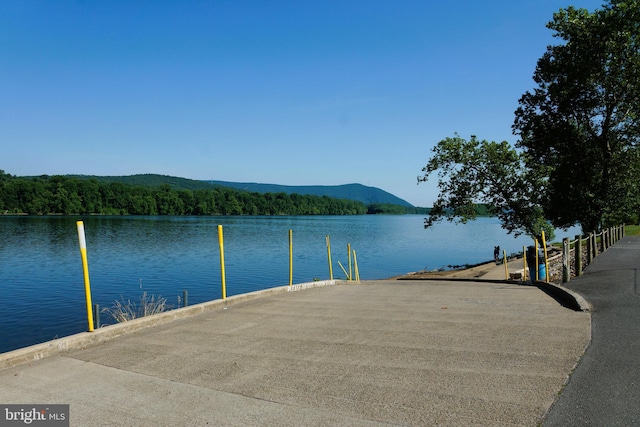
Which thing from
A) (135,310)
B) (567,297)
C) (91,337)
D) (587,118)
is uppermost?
(587,118)

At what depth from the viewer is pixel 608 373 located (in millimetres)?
5078

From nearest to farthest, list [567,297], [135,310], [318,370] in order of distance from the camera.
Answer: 1. [318,370]
2. [567,297]
3. [135,310]

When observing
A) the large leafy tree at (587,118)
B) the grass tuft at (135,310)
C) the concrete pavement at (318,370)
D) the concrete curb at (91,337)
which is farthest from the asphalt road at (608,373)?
the large leafy tree at (587,118)

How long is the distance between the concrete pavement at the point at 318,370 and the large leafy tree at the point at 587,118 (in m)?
22.2

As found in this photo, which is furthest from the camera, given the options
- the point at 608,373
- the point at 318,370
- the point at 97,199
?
the point at 97,199

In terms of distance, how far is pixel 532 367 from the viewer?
17.4 ft

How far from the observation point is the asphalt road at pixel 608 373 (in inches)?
159

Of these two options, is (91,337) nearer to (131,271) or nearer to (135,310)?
(135,310)

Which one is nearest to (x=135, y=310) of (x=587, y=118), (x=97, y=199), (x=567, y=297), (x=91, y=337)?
(x=91, y=337)

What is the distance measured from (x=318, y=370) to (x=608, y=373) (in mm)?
2993

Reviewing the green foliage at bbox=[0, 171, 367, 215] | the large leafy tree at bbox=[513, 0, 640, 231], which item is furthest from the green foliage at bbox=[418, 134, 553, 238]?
the green foliage at bbox=[0, 171, 367, 215]

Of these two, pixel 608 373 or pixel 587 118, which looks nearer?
pixel 608 373

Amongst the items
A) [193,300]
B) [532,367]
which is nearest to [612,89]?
[193,300]

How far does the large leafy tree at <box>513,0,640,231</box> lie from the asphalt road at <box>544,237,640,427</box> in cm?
2015
